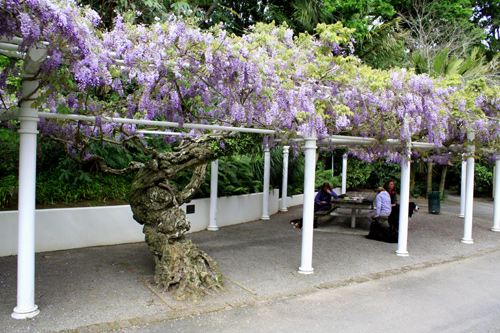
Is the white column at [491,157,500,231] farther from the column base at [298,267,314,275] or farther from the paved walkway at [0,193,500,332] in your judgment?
the column base at [298,267,314,275]

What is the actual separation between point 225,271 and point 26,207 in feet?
10.7

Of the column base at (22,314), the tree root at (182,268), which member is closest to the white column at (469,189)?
the tree root at (182,268)

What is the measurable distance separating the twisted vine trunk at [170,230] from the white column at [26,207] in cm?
167

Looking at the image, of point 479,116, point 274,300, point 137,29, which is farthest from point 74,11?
point 479,116

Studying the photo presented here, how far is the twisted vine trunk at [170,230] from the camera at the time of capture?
5.45 meters

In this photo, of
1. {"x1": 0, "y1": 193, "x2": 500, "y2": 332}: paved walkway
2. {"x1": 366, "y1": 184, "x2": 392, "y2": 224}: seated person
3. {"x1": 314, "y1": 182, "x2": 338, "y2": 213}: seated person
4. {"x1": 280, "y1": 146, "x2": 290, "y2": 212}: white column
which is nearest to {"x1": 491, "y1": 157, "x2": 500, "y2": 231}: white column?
→ {"x1": 0, "y1": 193, "x2": 500, "y2": 332}: paved walkway

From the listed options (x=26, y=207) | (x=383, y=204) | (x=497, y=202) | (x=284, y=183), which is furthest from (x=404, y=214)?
(x=26, y=207)

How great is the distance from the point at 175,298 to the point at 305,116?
3.13 meters

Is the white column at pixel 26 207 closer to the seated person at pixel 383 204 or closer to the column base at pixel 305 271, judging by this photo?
the column base at pixel 305 271

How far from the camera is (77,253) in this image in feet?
24.0

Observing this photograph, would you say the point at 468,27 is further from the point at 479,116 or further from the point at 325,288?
the point at 325,288

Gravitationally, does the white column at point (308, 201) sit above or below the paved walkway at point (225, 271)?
above

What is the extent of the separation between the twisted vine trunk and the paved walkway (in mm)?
243

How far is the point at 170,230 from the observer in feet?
19.5
